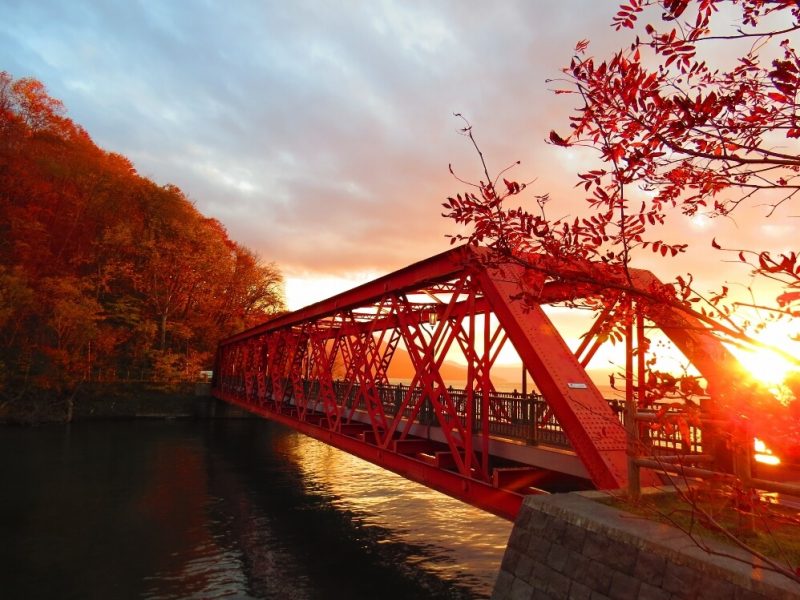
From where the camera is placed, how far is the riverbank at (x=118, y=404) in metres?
41.0

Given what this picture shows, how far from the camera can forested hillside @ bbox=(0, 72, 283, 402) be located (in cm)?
4300

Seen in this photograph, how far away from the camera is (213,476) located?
87.6 feet

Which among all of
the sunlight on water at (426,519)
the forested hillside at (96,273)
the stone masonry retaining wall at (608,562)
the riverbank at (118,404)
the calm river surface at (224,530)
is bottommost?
the calm river surface at (224,530)

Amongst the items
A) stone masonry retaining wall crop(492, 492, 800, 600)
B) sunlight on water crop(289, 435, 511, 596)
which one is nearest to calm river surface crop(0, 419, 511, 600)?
sunlight on water crop(289, 435, 511, 596)

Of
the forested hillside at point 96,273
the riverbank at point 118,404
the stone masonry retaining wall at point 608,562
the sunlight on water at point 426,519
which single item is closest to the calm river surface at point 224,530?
the sunlight on water at point 426,519

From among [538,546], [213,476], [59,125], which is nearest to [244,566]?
[538,546]

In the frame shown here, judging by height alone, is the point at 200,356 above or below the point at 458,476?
above

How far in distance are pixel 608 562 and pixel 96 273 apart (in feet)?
187

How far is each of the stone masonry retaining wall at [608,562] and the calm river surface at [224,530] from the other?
24.7ft

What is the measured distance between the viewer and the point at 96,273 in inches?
2053

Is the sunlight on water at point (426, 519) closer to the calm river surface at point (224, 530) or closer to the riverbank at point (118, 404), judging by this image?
the calm river surface at point (224, 530)

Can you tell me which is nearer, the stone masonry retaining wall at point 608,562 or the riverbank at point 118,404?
the stone masonry retaining wall at point 608,562

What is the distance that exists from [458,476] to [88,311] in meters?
43.0

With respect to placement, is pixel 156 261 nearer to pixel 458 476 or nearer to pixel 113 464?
pixel 113 464
